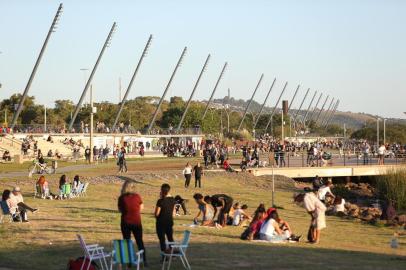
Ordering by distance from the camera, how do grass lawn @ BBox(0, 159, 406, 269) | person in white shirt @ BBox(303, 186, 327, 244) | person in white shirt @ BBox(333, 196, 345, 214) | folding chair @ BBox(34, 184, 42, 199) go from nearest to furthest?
grass lawn @ BBox(0, 159, 406, 269)
person in white shirt @ BBox(303, 186, 327, 244)
person in white shirt @ BBox(333, 196, 345, 214)
folding chair @ BBox(34, 184, 42, 199)

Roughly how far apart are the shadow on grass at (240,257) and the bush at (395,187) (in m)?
21.4

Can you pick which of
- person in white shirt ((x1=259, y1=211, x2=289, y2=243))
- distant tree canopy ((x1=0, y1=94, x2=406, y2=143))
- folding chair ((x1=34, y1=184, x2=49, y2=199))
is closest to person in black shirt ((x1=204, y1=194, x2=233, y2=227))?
person in white shirt ((x1=259, y1=211, x2=289, y2=243))

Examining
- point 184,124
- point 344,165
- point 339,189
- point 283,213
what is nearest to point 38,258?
point 283,213

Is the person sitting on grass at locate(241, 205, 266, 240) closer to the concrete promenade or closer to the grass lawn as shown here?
the grass lawn

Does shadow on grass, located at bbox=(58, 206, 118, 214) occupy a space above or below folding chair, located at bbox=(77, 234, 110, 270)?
below

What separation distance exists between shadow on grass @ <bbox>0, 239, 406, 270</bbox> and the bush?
70.2 ft

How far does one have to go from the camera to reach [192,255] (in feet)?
52.4

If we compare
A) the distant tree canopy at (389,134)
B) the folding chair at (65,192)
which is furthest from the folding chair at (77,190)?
the distant tree canopy at (389,134)

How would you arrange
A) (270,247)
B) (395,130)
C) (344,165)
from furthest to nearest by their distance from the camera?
(395,130), (344,165), (270,247)

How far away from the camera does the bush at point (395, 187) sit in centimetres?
3888

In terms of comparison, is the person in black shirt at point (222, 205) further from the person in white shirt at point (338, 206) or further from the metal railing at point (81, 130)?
the metal railing at point (81, 130)

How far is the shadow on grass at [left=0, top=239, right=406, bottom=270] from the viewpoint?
14.9m

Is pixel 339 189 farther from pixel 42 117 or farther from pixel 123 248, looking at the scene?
pixel 42 117

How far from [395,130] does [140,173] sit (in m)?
95.7
